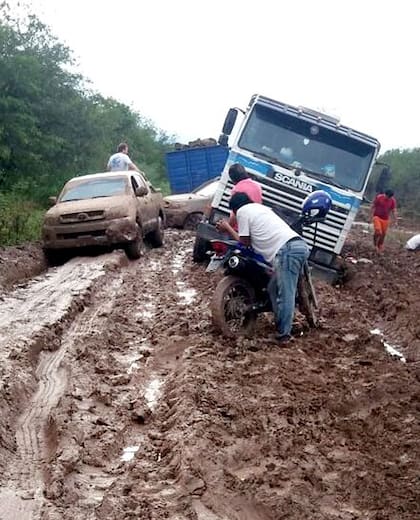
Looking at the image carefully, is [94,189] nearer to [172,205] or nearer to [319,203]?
[172,205]

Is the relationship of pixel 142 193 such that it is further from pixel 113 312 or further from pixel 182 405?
pixel 182 405

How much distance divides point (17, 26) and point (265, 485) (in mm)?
20672

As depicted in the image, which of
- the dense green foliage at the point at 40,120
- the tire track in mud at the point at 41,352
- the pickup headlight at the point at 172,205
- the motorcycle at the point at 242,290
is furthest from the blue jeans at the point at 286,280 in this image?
the pickup headlight at the point at 172,205

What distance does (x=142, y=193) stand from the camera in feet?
44.2

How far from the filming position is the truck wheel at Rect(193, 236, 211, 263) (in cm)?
1216

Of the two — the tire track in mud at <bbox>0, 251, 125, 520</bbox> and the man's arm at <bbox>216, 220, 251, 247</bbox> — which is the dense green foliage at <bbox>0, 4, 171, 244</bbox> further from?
the man's arm at <bbox>216, 220, 251, 247</bbox>

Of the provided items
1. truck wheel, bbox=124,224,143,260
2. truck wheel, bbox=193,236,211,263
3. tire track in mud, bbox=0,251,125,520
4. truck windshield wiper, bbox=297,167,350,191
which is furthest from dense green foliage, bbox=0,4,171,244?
truck windshield wiper, bbox=297,167,350,191

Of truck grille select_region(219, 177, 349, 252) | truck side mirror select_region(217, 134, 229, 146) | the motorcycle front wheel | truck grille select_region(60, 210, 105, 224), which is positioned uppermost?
truck side mirror select_region(217, 134, 229, 146)

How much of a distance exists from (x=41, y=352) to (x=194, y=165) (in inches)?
699

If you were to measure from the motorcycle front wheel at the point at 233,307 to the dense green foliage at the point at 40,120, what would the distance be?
10.4m

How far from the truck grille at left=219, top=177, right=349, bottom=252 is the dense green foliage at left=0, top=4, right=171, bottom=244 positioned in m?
7.47

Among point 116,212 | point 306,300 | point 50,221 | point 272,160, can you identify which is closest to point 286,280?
point 306,300

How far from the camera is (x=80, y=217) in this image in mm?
12500

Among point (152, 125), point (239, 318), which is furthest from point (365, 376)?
point (152, 125)
